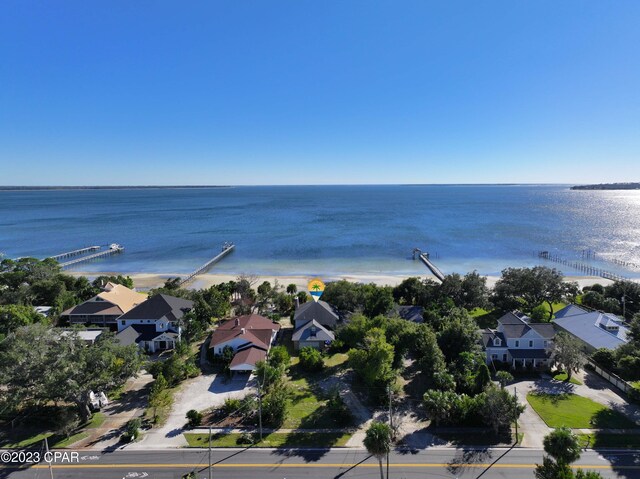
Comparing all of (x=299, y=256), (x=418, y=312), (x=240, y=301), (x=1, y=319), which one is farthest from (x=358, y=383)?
(x=299, y=256)

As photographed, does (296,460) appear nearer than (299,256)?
Yes

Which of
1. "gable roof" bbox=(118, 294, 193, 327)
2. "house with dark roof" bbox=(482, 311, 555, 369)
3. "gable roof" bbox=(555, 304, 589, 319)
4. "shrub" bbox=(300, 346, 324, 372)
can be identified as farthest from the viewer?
"gable roof" bbox=(555, 304, 589, 319)

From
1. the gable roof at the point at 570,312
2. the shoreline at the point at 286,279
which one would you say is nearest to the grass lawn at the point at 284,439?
the gable roof at the point at 570,312

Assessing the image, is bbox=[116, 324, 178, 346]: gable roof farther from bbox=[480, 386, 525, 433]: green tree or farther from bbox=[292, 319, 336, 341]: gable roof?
bbox=[480, 386, 525, 433]: green tree

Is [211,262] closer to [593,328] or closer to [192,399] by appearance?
[192,399]

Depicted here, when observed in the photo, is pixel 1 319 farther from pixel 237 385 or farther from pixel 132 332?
pixel 237 385

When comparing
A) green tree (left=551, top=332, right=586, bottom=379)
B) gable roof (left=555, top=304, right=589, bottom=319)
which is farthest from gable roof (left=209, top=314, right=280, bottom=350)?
gable roof (left=555, top=304, right=589, bottom=319)

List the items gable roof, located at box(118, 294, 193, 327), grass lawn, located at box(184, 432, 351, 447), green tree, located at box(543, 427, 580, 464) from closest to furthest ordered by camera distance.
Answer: green tree, located at box(543, 427, 580, 464) < grass lawn, located at box(184, 432, 351, 447) < gable roof, located at box(118, 294, 193, 327)
